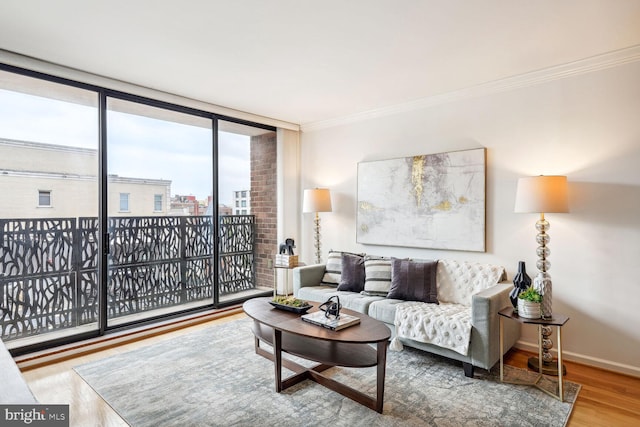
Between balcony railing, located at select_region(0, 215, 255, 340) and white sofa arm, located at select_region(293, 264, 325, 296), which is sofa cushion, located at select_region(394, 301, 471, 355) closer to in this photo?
white sofa arm, located at select_region(293, 264, 325, 296)

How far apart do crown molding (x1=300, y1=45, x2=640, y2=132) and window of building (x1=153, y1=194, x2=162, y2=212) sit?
255cm

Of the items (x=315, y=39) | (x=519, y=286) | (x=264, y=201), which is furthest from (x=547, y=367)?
(x=264, y=201)

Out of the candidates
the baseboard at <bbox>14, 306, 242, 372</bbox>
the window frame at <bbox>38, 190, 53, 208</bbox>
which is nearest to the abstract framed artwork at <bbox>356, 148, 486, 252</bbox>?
the baseboard at <bbox>14, 306, 242, 372</bbox>

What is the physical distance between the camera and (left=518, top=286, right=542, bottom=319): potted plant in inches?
102

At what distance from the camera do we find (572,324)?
307cm

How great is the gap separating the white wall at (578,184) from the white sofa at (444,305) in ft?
0.94

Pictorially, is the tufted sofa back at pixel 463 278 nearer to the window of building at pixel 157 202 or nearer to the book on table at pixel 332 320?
the book on table at pixel 332 320

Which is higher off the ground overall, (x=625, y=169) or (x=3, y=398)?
(x=625, y=169)

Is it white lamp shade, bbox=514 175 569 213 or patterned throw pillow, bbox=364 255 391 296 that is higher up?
white lamp shade, bbox=514 175 569 213

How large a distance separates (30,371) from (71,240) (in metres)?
1.12

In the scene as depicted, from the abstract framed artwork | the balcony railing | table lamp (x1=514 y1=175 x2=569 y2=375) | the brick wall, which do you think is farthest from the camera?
the brick wall

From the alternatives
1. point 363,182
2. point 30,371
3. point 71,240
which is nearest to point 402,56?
point 363,182

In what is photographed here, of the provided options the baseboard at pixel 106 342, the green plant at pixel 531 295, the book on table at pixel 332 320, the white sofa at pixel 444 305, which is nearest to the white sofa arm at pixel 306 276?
the white sofa at pixel 444 305

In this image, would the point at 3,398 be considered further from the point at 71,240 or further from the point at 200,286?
the point at 200,286
